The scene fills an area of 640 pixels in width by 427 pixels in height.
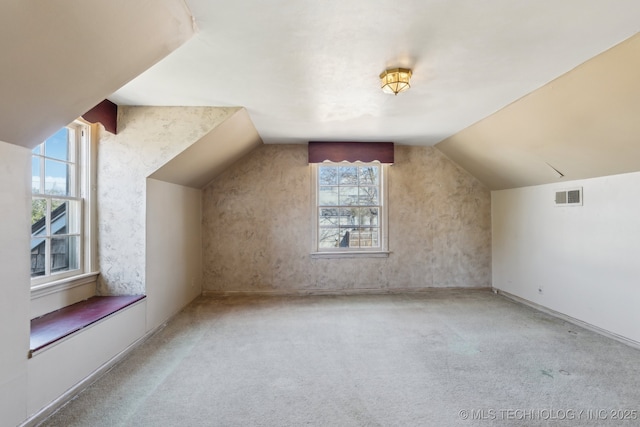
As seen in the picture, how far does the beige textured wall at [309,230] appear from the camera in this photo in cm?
511

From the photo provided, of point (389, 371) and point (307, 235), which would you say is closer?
point (389, 371)

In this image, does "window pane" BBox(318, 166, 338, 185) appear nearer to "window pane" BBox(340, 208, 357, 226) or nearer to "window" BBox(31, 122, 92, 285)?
"window pane" BBox(340, 208, 357, 226)

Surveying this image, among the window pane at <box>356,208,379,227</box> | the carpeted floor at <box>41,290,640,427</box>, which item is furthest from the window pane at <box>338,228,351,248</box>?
the carpeted floor at <box>41,290,640,427</box>

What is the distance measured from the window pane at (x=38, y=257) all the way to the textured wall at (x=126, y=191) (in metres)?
0.55

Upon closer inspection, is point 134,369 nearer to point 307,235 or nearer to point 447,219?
point 307,235

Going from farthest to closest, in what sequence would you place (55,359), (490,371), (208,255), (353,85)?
(208,255)
(353,85)
(490,371)
(55,359)

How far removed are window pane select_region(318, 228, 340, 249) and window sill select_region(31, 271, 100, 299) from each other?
3.06 meters

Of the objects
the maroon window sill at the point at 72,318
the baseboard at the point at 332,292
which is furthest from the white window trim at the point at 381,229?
the maroon window sill at the point at 72,318

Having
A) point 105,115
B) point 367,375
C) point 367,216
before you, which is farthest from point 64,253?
point 367,216

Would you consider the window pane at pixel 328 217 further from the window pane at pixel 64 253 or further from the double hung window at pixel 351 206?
the window pane at pixel 64 253

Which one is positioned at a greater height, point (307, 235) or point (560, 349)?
point (307, 235)

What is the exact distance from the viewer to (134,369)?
106 inches

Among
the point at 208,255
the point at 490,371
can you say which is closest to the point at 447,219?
the point at 490,371

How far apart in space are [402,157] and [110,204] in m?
4.08
